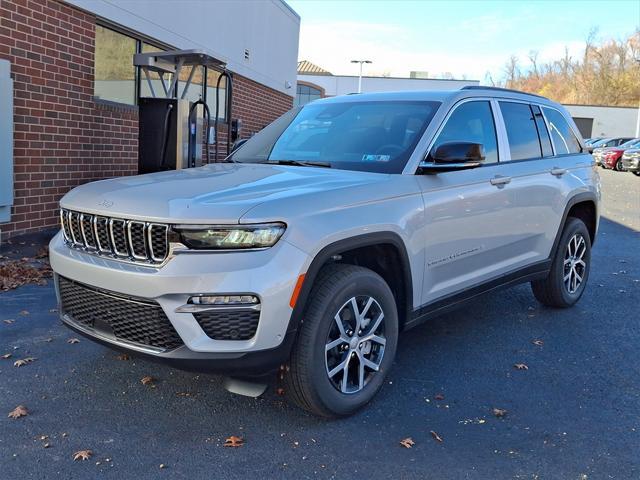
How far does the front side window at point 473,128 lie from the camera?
425cm

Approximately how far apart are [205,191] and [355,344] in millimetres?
1188

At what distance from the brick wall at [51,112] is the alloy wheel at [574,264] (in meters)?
6.20

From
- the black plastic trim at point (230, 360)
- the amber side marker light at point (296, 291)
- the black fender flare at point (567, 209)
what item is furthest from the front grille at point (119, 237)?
the black fender flare at point (567, 209)

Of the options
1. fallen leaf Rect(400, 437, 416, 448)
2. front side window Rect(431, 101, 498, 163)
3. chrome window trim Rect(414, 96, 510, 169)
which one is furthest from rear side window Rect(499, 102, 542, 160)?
Result: fallen leaf Rect(400, 437, 416, 448)

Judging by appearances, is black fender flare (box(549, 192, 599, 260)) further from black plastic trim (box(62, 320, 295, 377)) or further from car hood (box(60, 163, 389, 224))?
black plastic trim (box(62, 320, 295, 377))

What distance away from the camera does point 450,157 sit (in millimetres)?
3830

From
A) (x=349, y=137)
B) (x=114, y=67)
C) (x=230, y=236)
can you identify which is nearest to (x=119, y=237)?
(x=230, y=236)

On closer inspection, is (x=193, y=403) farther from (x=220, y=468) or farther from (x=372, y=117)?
(x=372, y=117)

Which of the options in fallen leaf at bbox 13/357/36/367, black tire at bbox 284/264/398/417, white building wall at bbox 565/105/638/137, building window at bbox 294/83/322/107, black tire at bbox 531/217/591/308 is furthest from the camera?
white building wall at bbox 565/105/638/137

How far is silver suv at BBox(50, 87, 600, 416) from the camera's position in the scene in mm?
2904

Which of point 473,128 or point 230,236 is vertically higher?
point 473,128

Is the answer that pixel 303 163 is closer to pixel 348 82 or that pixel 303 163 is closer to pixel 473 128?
pixel 473 128

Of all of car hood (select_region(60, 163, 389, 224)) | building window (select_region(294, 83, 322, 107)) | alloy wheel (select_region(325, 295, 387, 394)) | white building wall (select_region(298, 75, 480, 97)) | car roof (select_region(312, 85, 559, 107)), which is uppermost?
white building wall (select_region(298, 75, 480, 97))

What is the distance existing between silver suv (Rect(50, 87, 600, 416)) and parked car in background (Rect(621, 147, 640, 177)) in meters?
24.5
